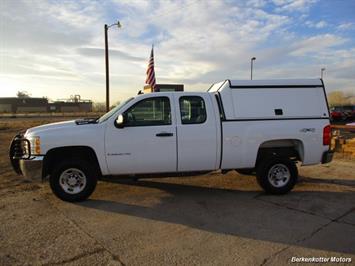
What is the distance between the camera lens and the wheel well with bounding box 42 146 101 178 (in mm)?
5938

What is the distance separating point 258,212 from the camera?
5523 mm

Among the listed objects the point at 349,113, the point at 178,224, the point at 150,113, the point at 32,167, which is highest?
the point at 349,113

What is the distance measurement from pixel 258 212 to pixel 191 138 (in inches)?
68.3

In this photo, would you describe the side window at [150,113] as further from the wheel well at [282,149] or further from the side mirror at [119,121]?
the wheel well at [282,149]

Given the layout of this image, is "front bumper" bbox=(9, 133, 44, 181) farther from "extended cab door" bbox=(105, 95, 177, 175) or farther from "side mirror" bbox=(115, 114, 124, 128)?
"side mirror" bbox=(115, 114, 124, 128)

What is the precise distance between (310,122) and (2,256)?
5577 millimetres

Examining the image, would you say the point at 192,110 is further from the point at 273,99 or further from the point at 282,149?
the point at 282,149

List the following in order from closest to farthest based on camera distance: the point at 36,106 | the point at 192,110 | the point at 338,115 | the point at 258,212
Result: the point at 258,212
the point at 192,110
the point at 338,115
the point at 36,106

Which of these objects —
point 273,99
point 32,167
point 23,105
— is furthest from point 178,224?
point 23,105

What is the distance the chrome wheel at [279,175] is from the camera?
21.5 feet

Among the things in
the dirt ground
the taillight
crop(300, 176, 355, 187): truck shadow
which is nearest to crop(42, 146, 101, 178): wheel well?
the dirt ground

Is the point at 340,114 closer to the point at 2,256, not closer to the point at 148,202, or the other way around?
the point at 148,202

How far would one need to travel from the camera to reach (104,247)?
4.20 m

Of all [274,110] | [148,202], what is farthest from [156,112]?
[274,110]
